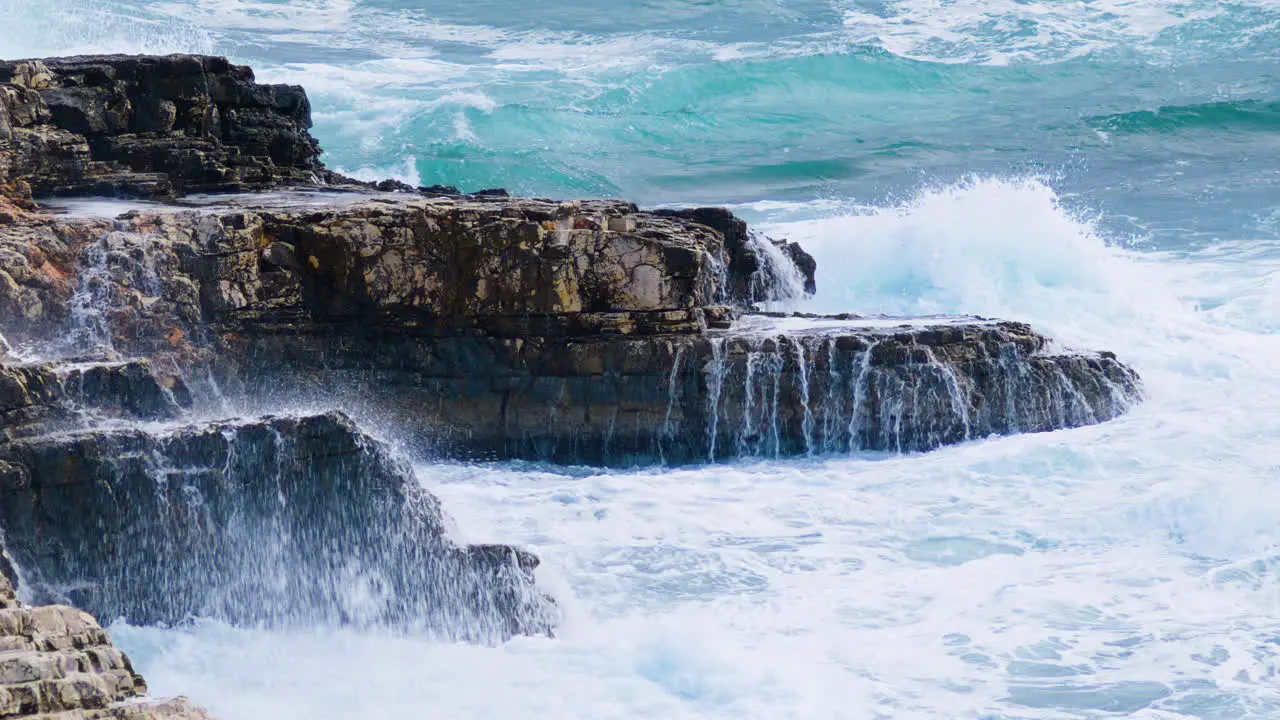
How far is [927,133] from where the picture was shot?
3303 cm

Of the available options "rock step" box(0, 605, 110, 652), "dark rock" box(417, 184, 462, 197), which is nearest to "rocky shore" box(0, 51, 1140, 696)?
"dark rock" box(417, 184, 462, 197)

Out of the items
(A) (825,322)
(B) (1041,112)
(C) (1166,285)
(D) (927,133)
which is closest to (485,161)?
(D) (927,133)

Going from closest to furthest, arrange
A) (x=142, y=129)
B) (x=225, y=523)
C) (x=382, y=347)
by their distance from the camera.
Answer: (x=225, y=523) → (x=382, y=347) → (x=142, y=129)

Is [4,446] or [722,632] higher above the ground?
[4,446]

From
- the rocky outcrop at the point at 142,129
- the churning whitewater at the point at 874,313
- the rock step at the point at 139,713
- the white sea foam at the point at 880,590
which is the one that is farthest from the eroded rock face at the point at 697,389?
the rock step at the point at 139,713

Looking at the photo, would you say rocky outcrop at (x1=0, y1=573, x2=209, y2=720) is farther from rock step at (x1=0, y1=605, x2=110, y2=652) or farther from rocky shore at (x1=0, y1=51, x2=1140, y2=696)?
rocky shore at (x1=0, y1=51, x2=1140, y2=696)

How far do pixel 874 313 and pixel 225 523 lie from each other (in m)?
10.9

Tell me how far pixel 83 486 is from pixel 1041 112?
26465 millimetres

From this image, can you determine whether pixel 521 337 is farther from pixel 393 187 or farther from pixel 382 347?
pixel 393 187

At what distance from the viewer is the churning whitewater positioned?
1004 centimetres

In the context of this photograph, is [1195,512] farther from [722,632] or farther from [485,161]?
[485,161]

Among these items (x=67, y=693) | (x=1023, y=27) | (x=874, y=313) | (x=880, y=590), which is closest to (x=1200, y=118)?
(x=1023, y=27)

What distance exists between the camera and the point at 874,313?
20.1m

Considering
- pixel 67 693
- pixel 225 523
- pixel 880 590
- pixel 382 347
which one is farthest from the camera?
pixel 382 347
